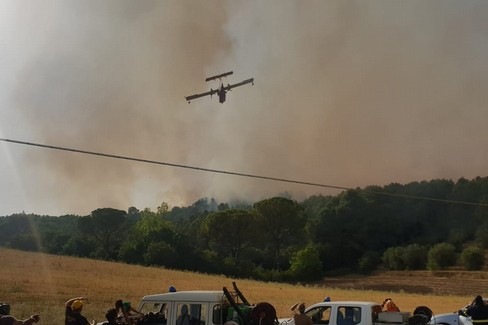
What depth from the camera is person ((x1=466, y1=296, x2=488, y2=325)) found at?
49.7ft

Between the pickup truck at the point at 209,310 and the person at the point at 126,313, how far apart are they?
8 cm

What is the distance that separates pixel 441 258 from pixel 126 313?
9386 cm

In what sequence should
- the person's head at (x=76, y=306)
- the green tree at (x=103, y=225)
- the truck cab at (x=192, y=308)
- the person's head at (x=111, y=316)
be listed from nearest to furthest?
the person's head at (x=76, y=306) → the person's head at (x=111, y=316) → the truck cab at (x=192, y=308) → the green tree at (x=103, y=225)

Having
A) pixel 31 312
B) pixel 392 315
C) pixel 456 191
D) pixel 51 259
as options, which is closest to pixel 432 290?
pixel 51 259

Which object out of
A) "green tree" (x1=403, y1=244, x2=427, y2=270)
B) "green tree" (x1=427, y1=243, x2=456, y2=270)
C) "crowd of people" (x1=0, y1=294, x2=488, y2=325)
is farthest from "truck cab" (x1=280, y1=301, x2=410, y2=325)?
"green tree" (x1=403, y1=244, x2=427, y2=270)

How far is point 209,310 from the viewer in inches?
470

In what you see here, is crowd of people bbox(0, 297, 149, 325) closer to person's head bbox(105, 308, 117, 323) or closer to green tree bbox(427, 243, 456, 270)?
person's head bbox(105, 308, 117, 323)

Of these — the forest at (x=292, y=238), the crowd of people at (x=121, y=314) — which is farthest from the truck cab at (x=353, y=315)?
the forest at (x=292, y=238)

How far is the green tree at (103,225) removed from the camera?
Answer: 114438 millimetres

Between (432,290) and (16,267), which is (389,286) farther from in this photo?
(16,267)

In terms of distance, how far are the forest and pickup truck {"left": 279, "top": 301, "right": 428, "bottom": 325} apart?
6574cm

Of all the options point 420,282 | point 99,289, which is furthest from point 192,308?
point 420,282

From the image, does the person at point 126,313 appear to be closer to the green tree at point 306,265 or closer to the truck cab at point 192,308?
the truck cab at point 192,308

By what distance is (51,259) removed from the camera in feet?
192
